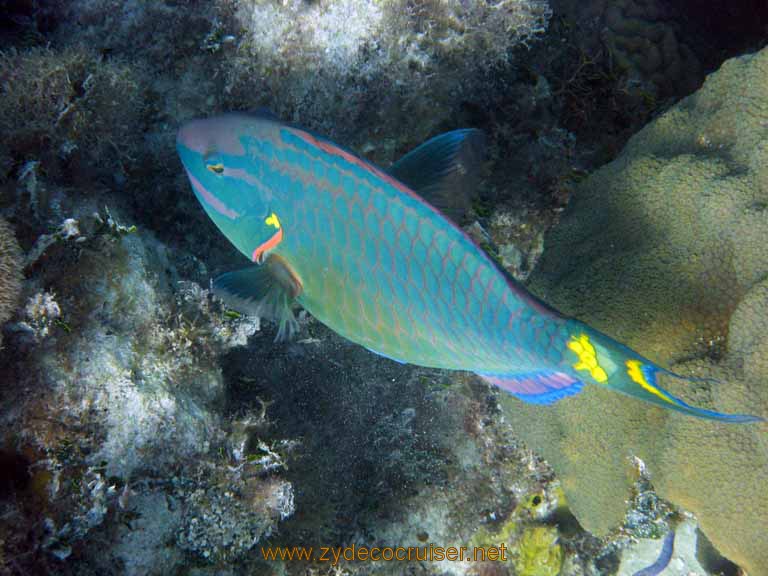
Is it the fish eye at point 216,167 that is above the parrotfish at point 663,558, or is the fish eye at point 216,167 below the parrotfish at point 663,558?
above

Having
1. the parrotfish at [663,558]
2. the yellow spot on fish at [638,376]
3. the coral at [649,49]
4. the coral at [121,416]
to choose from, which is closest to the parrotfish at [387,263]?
the yellow spot on fish at [638,376]

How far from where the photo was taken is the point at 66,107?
276 cm

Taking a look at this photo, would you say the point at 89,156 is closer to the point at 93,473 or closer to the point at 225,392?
the point at 225,392

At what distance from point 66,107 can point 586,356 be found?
3.19 meters

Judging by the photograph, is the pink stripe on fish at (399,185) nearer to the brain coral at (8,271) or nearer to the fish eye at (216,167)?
the fish eye at (216,167)

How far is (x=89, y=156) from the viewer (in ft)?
9.69

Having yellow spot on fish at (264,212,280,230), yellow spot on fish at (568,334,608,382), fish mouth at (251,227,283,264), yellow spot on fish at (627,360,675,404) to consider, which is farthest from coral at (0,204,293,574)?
yellow spot on fish at (627,360,675,404)

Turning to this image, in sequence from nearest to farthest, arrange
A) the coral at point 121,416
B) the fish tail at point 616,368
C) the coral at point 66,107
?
1. the fish tail at point 616,368
2. the coral at point 121,416
3. the coral at point 66,107

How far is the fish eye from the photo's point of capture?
196 cm

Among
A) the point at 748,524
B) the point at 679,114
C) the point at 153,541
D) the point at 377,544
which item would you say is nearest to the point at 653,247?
the point at 679,114

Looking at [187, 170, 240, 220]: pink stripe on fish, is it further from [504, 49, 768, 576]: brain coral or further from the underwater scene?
[504, 49, 768, 576]: brain coral

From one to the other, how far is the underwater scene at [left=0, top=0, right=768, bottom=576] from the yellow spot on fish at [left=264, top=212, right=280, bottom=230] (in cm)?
2

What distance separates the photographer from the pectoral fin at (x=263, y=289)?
1983 millimetres

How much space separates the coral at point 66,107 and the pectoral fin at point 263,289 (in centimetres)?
168
